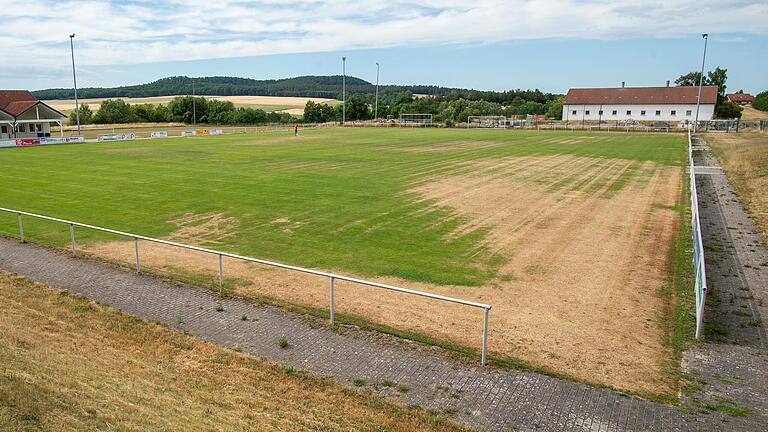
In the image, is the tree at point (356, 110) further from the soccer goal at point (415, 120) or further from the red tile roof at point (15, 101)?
the red tile roof at point (15, 101)

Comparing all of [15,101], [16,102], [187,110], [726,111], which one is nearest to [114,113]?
[187,110]

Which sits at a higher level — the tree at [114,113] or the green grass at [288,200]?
the tree at [114,113]

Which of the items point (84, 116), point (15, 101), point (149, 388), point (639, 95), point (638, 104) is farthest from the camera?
point (84, 116)

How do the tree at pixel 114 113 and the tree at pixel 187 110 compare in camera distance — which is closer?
the tree at pixel 114 113

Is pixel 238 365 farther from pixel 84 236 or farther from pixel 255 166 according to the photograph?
pixel 255 166

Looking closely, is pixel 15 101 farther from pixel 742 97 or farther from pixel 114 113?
pixel 742 97

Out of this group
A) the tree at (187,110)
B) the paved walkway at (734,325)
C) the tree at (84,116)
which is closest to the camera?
the paved walkway at (734,325)

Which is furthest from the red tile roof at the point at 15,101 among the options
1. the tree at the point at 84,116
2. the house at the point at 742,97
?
the house at the point at 742,97
